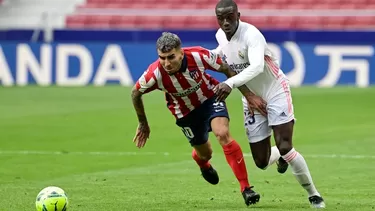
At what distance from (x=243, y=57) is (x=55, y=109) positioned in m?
13.0

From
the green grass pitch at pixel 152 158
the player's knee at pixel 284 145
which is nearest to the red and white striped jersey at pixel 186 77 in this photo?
the player's knee at pixel 284 145

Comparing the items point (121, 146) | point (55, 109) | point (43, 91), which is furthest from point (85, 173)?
point (43, 91)

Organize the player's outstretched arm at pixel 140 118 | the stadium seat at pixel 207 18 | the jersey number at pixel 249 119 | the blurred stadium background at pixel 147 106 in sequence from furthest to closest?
1. the stadium seat at pixel 207 18
2. the blurred stadium background at pixel 147 106
3. the jersey number at pixel 249 119
4. the player's outstretched arm at pixel 140 118

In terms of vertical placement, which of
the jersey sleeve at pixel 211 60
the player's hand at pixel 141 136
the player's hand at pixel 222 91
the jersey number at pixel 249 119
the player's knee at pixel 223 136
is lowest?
the player's hand at pixel 141 136

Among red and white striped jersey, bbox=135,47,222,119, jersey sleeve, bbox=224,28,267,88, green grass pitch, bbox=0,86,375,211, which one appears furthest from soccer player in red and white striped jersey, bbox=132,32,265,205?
green grass pitch, bbox=0,86,375,211

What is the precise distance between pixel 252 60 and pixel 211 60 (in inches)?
22.5

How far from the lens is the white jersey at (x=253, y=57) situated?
9.69 metres

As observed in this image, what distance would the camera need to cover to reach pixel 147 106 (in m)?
23.2

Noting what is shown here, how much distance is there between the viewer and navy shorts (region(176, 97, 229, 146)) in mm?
10461

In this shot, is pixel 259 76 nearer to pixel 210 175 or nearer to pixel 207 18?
pixel 210 175

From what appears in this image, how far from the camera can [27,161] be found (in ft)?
46.3

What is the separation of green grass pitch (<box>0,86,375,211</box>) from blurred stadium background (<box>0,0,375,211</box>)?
0.08ft

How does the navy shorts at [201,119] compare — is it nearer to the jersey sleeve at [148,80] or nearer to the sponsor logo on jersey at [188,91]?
the sponsor logo on jersey at [188,91]

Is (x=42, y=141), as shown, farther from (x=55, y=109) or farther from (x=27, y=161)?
(x=55, y=109)
